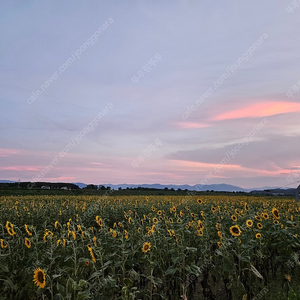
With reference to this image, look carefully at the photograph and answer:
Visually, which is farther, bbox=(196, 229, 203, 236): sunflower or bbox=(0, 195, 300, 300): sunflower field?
bbox=(196, 229, 203, 236): sunflower

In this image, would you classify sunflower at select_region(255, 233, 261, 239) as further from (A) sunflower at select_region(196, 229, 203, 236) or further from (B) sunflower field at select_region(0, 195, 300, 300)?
(A) sunflower at select_region(196, 229, 203, 236)

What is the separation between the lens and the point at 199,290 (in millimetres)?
6199

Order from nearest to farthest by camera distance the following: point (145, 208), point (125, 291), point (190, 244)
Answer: point (125, 291) < point (190, 244) < point (145, 208)

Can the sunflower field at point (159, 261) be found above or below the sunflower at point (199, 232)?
below

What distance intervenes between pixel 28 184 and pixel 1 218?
4937 cm

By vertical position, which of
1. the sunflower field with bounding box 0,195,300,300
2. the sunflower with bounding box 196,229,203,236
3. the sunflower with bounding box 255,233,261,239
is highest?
the sunflower with bounding box 196,229,203,236

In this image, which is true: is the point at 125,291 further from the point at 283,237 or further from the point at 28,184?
the point at 28,184

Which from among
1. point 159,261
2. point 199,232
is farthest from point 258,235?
point 159,261

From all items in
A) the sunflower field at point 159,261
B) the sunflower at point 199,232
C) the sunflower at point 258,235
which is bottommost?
the sunflower field at point 159,261

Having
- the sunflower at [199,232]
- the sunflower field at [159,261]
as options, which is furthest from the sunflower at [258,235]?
the sunflower at [199,232]

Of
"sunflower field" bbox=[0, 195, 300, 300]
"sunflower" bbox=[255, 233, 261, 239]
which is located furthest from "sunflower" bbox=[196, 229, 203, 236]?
"sunflower" bbox=[255, 233, 261, 239]

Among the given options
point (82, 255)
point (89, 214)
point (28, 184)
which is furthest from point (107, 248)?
point (28, 184)

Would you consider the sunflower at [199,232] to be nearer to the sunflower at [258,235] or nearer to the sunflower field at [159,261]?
the sunflower field at [159,261]

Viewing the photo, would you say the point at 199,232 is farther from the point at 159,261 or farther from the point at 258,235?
the point at 258,235
